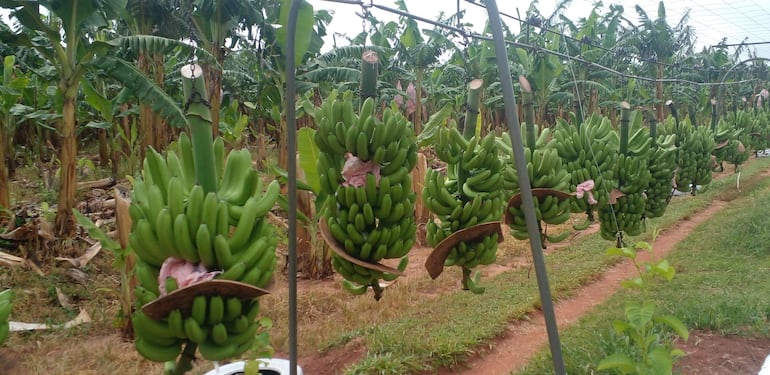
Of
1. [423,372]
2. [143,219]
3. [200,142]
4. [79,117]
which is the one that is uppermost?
[79,117]

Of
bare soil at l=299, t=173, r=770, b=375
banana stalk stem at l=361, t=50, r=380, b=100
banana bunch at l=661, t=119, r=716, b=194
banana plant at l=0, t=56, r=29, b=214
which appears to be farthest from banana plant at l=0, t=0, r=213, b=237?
banana bunch at l=661, t=119, r=716, b=194

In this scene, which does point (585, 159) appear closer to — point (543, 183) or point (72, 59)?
point (543, 183)

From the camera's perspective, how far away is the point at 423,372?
2971 mm

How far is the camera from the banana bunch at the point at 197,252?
2.99ft

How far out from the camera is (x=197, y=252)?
937 mm

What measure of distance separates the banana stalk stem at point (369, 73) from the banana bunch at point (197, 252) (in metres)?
0.41

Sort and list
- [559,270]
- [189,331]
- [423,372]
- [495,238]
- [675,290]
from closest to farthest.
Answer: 1. [189,331]
2. [495,238]
3. [423,372]
4. [675,290]
5. [559,270]

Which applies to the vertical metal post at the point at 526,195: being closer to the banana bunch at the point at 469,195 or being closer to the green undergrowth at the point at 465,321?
the banana bunch at the point at 469,195

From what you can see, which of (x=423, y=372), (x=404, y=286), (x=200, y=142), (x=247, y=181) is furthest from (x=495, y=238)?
(x=404, y=286)

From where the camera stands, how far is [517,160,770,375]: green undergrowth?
9.82ft

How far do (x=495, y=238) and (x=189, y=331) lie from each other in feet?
3.10

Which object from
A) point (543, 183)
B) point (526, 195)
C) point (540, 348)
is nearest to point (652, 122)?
point (543, 183)

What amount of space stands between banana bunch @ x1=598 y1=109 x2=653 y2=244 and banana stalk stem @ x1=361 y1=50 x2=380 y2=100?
4.79ft

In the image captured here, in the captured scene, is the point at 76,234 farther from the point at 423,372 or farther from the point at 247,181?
the point at 247,181
